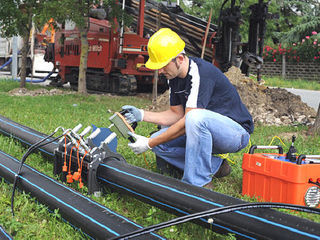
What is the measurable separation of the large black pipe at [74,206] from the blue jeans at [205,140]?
2.65 feet

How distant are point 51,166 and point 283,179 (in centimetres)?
216

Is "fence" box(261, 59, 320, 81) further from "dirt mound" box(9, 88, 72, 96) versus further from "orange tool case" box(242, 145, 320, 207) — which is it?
"orange tool case" box(242, 145, 320, 207)

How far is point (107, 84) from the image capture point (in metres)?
11.9

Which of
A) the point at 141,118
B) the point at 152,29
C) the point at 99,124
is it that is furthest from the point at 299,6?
the point at 141,118

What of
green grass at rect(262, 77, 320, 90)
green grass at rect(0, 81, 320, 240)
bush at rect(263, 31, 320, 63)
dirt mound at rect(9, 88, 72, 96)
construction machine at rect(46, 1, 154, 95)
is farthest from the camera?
bush at rect(263, 31, 320, 63)

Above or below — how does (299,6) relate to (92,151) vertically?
above

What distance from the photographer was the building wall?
21062mm

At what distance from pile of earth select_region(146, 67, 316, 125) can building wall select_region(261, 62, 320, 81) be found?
13086 mm

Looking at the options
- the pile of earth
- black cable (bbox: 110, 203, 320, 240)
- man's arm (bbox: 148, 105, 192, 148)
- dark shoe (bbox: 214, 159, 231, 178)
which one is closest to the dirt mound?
the pile of earth

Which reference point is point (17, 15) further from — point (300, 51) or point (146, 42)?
point (300, 51)

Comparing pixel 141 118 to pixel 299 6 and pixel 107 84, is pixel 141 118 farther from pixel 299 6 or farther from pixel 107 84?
pixel 299 6

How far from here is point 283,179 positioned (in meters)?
2.91

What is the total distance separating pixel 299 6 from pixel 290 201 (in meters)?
25.6

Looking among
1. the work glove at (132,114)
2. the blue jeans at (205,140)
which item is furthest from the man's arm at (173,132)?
the work glove at (132,114)
